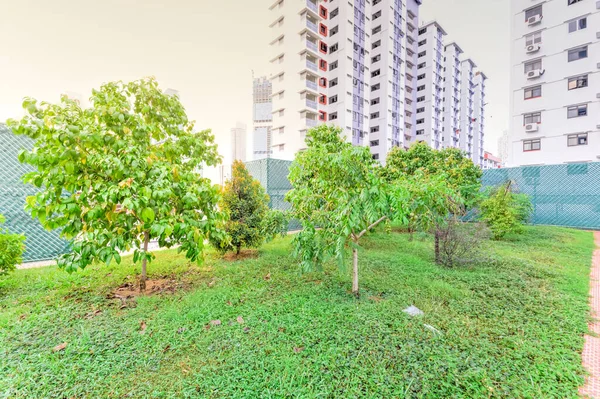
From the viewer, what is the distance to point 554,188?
35.0ft

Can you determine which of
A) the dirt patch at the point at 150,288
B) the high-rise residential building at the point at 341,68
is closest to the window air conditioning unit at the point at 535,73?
the high-rise residential building at the point at 341,68

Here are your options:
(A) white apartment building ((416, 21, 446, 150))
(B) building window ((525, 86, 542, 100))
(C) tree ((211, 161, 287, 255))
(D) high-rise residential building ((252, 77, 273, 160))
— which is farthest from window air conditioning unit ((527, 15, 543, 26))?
(D) high-rise residential building ((252, 77, 273, 160))

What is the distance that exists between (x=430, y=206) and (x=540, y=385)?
1.72 metres

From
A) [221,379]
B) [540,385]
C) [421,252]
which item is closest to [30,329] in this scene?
[221,379]

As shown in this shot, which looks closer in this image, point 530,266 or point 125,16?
point 530,266

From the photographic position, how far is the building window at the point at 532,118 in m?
17.2

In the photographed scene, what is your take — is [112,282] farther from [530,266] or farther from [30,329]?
[530,266]

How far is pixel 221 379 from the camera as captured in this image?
198cm

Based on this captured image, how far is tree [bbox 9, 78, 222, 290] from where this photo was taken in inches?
96.0

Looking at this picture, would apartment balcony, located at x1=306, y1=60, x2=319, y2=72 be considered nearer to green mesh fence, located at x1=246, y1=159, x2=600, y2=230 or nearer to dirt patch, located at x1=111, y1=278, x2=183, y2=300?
green mesh fence, located at x1=246, y1=159, x2=600, y2=230

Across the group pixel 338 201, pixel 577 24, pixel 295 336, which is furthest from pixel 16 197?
pixel 577 24

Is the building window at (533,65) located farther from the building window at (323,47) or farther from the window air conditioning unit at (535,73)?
the building window at (323,47)

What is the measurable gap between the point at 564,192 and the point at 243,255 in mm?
Answer: 13005

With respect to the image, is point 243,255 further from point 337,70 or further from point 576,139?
point 337,70
